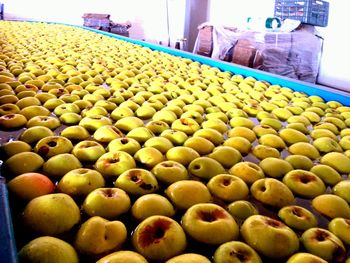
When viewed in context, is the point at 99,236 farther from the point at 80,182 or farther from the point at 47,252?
the point at 80,182

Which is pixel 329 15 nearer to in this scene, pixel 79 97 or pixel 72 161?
pixel 79 97

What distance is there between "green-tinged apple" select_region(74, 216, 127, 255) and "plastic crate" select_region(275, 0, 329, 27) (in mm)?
5464

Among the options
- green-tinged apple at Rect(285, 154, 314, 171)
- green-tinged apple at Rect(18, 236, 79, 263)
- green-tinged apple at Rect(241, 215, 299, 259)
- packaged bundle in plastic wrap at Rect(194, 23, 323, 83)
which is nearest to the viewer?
green-tinged apple at Rect(18, 236, 79, 263)

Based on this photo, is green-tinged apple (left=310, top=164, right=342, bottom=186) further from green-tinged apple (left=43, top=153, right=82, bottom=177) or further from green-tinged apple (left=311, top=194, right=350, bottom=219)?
green-tinged apple (left=43, top=153, right=82, bottom=177)

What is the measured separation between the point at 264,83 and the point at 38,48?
2241mm

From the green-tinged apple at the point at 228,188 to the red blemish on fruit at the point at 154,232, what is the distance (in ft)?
0.78

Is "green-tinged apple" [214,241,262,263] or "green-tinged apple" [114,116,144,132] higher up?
"green-tinged apple" [114,116,144,132]

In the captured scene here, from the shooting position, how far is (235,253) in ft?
2.17

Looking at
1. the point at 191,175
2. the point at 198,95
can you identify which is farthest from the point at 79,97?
the point at 191,175

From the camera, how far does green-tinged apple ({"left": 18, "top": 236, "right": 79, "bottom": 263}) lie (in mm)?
599

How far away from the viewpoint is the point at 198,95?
192cm

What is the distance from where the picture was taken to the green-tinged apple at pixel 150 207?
2.58 feet

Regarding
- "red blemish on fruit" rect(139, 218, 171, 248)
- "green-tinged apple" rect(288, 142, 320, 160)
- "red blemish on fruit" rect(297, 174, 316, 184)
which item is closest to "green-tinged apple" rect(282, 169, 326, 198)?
"red blemish on fruit" rect(297, 174, 316, 184)

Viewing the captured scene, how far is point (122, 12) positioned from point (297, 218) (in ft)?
33.1
